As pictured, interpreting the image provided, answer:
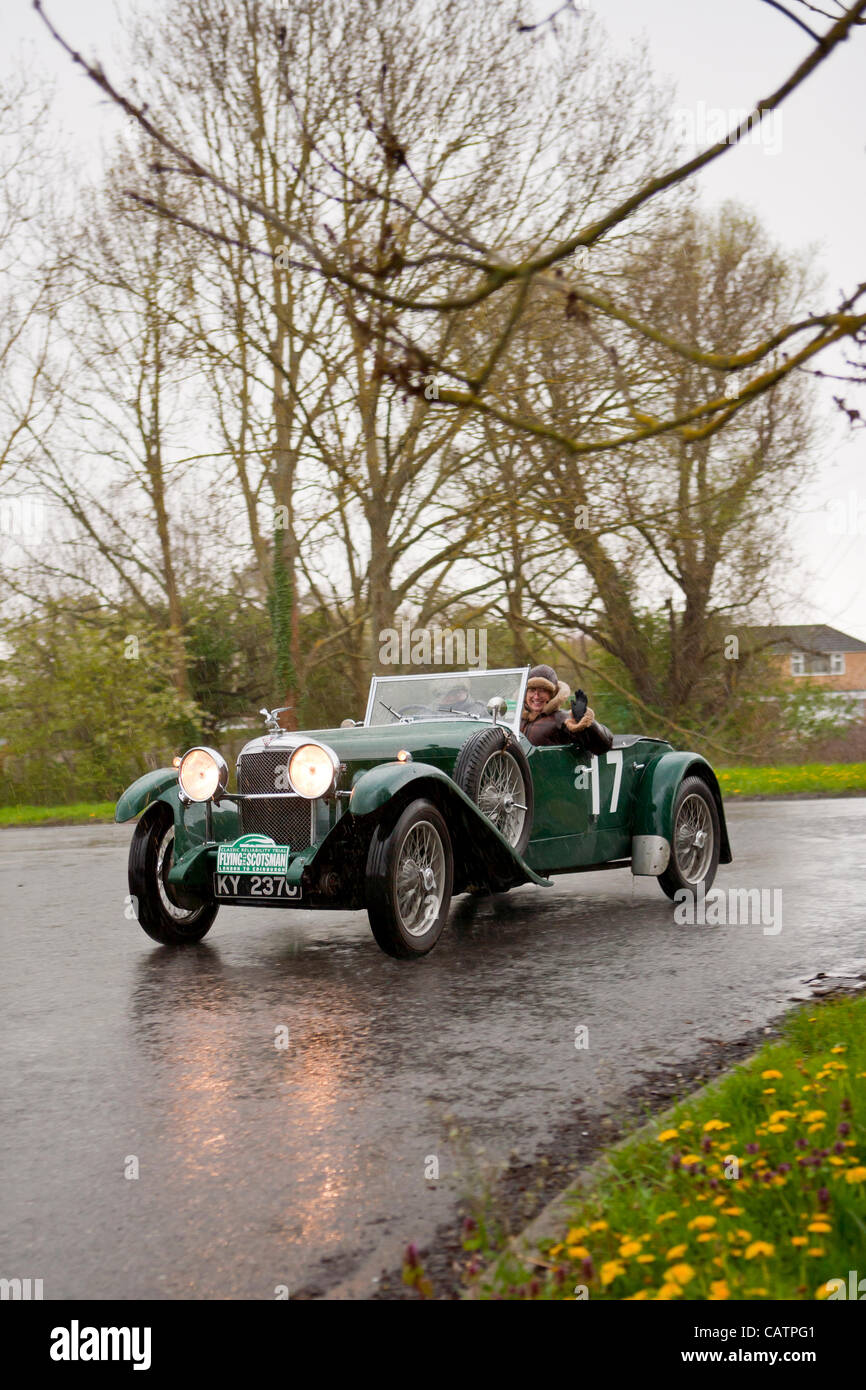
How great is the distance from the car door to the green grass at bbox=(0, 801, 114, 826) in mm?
13491

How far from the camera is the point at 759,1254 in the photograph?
289cm

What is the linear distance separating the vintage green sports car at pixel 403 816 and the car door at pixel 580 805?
12 millimetres

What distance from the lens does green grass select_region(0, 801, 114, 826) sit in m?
20.9

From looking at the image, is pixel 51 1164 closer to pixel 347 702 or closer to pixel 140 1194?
pixel 140 1194

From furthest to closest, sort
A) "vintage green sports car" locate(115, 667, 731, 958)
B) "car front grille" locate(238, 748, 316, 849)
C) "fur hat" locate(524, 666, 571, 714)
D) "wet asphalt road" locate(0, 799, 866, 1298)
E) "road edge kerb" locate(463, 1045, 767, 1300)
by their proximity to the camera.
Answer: "fur hat" locate(524, 666, 571, 714) < "car front grille" locate(238, 748, 316, 849) < "vintage green sports car" locate(115, 667, 731, 958) < "wet asphalt road" locate(0, 799, 866, 1298) < "road edge kerb" locate(463, 1045, 767, 1300)

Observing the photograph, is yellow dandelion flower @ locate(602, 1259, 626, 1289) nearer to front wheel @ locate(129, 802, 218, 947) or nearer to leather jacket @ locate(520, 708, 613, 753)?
front wheel @ locate(129, 802, 218, 947)

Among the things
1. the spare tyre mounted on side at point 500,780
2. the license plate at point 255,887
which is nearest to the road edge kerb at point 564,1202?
the license plate at point 255,887

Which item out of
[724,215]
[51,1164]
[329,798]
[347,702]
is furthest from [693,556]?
[51,1164]

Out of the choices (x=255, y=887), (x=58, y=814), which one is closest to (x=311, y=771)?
(x=255, y=887)

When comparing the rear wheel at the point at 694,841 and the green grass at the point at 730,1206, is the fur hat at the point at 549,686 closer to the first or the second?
the rear wheel at the point at 694,841

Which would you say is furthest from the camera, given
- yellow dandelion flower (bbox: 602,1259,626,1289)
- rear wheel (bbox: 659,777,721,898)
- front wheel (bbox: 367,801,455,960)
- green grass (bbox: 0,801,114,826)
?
green grass (bbox: 0,801,114,826)

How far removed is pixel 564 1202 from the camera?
338 centimetres

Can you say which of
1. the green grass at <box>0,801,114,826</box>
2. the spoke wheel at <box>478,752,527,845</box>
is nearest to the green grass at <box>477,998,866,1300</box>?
the spoke wheel at <box>478,752,527,845</box>

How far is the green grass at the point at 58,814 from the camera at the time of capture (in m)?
20.9
